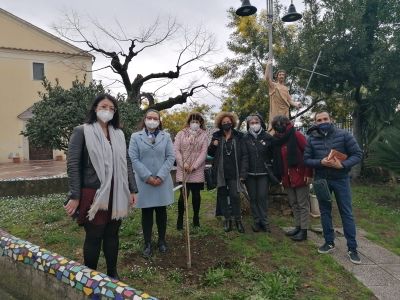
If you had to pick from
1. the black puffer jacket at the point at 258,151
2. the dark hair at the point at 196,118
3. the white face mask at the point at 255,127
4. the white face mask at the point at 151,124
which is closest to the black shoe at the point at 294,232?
the black puffer jacket at the point at 258,151

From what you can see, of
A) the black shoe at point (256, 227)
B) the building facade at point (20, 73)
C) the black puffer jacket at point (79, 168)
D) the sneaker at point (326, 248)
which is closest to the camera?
the black puffer jacket at point (79, 168)

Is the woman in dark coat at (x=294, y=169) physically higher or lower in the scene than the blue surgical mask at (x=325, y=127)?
lower

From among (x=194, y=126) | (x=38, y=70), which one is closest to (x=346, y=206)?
(x=194, y=126)

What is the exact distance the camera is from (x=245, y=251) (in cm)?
457

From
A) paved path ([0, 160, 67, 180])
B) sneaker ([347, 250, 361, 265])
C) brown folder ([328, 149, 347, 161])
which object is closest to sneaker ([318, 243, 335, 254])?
sneaker ([347, 250, 361, 265])

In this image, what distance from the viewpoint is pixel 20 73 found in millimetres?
23578

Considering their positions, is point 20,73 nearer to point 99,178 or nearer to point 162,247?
point 162,247

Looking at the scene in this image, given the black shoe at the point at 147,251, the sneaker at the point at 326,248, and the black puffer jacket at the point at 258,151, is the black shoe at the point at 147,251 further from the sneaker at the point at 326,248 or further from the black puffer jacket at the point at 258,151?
the sneaker at the point at 326,248

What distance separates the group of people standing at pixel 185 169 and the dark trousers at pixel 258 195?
0.01 metres

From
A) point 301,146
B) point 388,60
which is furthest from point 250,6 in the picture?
point 388,60

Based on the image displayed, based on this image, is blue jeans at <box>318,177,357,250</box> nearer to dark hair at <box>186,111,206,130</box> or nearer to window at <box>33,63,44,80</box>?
dark hair at <box>186,111,206,130</box>

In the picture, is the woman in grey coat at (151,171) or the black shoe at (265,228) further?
the black shoe at (265,228)

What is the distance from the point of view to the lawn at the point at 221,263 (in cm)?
361

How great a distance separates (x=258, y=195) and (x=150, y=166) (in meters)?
1.68
